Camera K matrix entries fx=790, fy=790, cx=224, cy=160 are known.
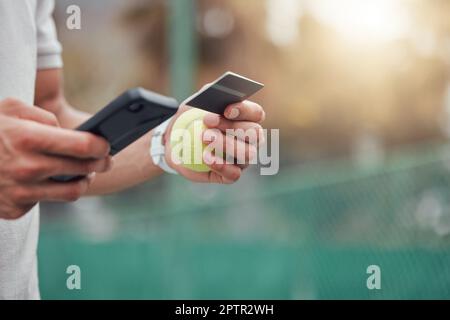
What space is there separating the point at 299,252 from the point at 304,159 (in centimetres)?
1100

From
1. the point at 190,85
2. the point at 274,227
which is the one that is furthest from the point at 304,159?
the point at 274,227

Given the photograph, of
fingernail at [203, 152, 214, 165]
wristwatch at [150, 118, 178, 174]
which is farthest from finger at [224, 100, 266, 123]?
wristwatch at [150, 118, 178, 174]

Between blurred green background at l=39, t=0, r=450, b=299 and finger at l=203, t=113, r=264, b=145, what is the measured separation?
9.93 feet

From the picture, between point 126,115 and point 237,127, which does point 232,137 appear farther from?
point 126,115

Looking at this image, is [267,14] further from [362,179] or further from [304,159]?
[362,179]

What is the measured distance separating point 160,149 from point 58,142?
0.85m

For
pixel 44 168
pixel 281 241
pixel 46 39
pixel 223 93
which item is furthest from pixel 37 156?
pixel 281 241

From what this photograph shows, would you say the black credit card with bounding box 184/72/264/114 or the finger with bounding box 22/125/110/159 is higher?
the black credit card with bounding box 184/72/264/114

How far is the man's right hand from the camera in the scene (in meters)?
Answer: 1.14

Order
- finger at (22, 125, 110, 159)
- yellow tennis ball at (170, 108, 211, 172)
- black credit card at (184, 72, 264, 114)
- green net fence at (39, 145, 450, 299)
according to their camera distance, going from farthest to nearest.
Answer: green net fence at (39, 145, 450, 299)
yellow tennis ball at (170, 108, 211, 172)
black credit card at (184, 72, 264, 114)
finger at (22, 125, 110, 159)

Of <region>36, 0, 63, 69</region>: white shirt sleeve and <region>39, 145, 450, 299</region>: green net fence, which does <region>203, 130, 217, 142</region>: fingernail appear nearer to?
<region>36, 0, 63, 69</region>: white shirt sleeve

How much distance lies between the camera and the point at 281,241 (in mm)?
5805

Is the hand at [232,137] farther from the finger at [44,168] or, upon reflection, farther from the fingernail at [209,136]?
the finger at [44,168]
